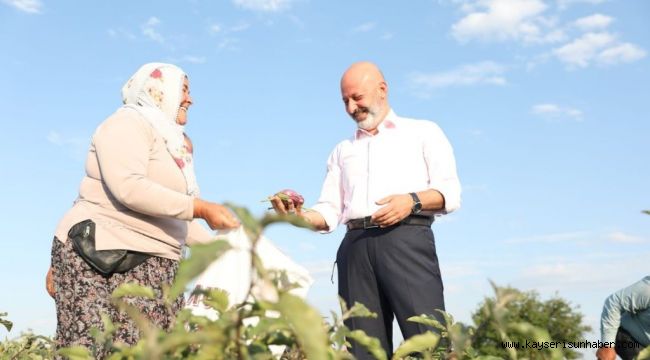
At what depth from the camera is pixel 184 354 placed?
66.0 inches

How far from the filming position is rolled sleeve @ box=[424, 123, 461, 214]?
4.80 m

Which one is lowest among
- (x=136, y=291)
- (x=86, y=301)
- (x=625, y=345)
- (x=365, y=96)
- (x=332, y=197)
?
(x=625, y=345)

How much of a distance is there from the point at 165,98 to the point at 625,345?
550cm

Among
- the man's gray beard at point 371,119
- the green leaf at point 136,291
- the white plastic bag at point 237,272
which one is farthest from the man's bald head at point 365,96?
the green leaf at point 136,291

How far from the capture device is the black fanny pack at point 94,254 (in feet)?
13.0

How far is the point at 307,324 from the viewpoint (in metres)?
1.02

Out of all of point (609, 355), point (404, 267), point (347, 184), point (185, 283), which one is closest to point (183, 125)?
point (347, 184)

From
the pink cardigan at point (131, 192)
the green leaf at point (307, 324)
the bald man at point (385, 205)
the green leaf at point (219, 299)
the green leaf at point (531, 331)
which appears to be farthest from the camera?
the bald man at point (385, 205)

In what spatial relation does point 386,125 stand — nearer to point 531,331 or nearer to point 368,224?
point 368,224

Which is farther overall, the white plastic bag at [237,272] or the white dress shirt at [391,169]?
the white dress shirt at [391,169]

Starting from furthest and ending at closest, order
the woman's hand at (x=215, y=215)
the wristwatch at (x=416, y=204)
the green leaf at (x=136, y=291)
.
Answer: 1. the wristwatch at (x=416, y=204)
2. the woman's hand at (x=215, y=215)
3. the green leaf at (x=136, y=291)

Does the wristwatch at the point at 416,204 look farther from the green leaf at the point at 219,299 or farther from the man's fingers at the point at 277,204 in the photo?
the green leaf at the point at 219,299

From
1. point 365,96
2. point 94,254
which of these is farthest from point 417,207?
point 94,254

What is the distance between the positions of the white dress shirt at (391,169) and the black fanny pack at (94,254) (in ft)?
5.04
